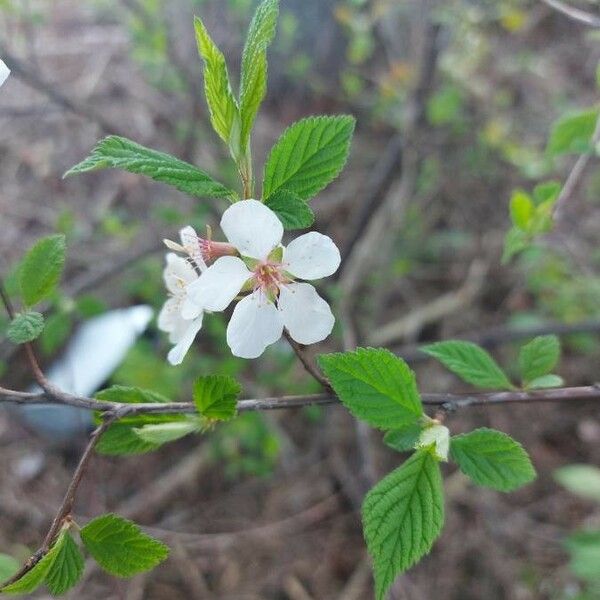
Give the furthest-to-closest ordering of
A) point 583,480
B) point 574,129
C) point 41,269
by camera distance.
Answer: point 583,480
point 574,129
point 41,269

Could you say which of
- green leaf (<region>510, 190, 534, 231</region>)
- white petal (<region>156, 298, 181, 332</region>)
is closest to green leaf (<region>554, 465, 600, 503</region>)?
green leaf (<region>510, 190, 534, 231</region>)

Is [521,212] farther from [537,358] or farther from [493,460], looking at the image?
[493,460]

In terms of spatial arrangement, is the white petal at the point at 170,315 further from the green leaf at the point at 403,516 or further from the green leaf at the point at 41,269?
the green leaf at the point at 403,516

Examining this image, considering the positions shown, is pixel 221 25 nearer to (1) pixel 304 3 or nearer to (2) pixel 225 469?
(1) pixel 304 3

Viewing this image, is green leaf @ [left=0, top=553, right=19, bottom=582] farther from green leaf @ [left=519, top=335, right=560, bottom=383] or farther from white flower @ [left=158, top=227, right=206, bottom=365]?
green leaf @ [left=519, top=335, right=560, bottom=383]

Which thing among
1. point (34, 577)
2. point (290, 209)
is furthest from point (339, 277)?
point (34, 577)

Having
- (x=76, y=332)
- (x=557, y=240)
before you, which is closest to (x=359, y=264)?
(x=557, y=240)

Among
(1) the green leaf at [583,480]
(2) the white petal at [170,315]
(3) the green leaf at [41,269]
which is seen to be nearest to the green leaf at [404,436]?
(2) the white petal at [170,315]
